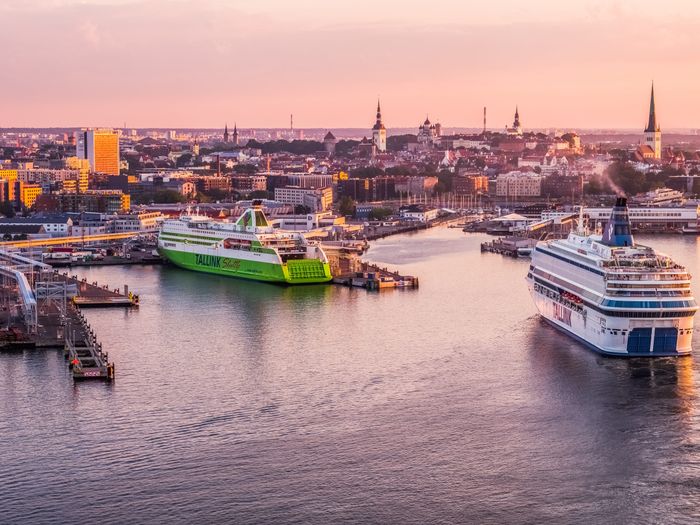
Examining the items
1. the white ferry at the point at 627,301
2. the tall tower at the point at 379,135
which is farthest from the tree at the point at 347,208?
the tall tower at the point at 379,135

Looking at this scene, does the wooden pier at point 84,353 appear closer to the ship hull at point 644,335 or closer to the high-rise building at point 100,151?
the ship hull at point 644,335

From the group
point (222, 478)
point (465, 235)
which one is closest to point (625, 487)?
point (222, 478)

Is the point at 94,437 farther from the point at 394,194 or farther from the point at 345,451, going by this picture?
the point at 394,194

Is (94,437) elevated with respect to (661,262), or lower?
lower

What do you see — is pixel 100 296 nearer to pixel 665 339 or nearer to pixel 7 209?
pixel 665 339

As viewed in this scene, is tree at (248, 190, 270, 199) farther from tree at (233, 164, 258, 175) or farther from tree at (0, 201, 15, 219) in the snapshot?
tree at (0, 201, 15, 219)

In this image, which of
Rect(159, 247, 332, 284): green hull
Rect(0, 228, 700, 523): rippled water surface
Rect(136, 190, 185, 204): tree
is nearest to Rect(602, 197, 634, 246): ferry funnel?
Rect(0, 228, 700, 523): rippled water surface
